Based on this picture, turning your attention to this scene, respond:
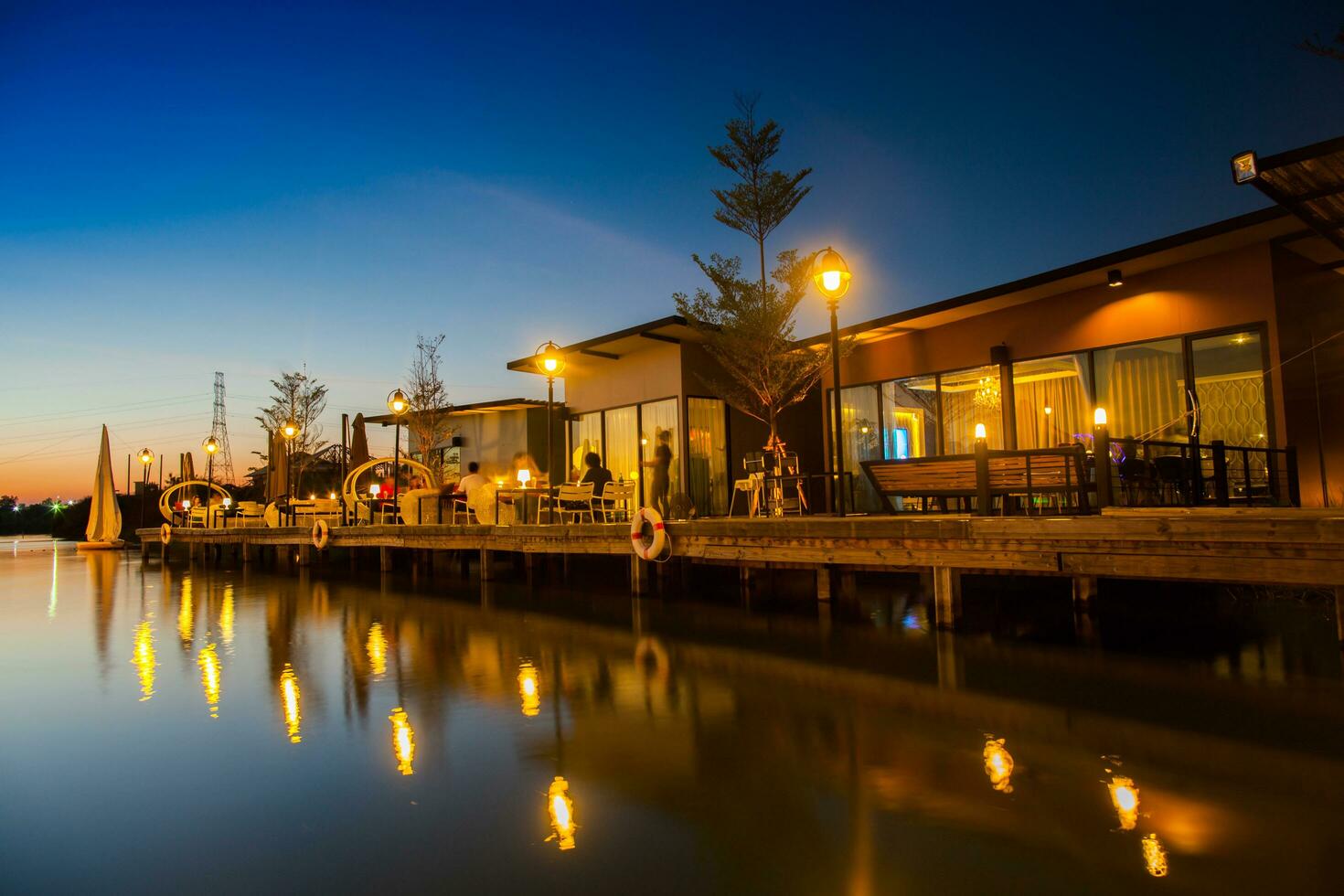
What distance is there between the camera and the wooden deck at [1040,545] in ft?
15.5

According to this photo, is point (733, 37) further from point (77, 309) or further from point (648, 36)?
point (77, 309)

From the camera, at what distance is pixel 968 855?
91.8 inches

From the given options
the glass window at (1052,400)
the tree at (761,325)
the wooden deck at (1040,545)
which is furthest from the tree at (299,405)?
the glass window at (1052,400)

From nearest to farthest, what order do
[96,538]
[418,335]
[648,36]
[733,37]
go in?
[733,37] < [648,36] < [418,335] < [96,538]

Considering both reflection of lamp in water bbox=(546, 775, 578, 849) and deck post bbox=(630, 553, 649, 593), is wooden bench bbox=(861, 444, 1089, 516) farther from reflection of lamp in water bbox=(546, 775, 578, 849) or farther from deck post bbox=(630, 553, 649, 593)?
reflection of lamp in water bbox=(546, 775, 578, 849)

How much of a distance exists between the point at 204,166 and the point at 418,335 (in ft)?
24.8

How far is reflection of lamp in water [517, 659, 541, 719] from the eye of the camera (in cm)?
441

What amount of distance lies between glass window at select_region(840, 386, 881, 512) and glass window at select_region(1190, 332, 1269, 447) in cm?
510

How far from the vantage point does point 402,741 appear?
12.6 ft

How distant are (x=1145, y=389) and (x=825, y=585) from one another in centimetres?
599

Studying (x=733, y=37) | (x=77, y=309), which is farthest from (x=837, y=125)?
(x=77, y=309)

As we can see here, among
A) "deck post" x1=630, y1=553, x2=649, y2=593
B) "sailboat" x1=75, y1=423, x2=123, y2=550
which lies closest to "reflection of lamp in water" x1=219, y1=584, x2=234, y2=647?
"deck post" x1=630, y1=553, x2=649, y2=593

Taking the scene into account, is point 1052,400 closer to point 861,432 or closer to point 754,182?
point 861,432

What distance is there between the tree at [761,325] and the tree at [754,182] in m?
0.42
